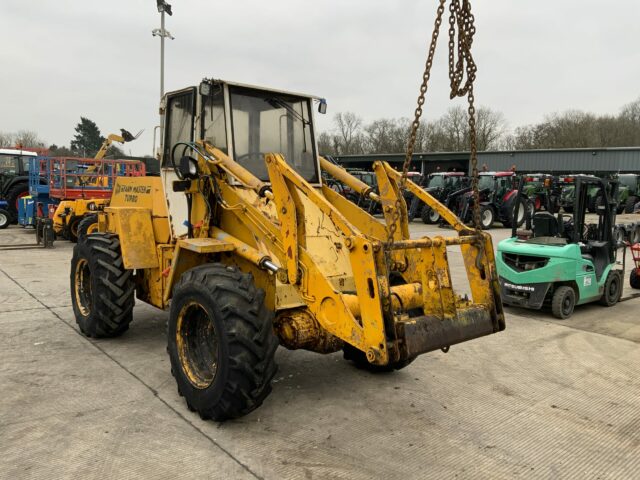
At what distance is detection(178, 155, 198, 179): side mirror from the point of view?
4469mm

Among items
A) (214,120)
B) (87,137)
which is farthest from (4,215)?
(87,137)

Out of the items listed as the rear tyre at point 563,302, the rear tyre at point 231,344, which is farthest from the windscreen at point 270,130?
the rear tyre at point 563,302

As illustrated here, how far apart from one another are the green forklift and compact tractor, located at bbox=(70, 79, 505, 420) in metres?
3.38

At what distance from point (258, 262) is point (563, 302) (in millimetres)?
5194

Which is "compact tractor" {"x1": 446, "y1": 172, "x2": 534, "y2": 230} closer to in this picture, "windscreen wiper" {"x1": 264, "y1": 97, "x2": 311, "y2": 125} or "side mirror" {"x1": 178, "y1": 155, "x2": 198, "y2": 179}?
"windscreen wiper" {"x1": 264, "y1": 97, "x2": 311, "y2": 125}

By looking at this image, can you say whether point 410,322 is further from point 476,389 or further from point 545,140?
point 545,140

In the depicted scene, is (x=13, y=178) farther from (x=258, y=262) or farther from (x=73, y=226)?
(x=258, y=262)

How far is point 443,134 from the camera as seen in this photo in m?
62.7

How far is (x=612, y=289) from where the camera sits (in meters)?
8.23

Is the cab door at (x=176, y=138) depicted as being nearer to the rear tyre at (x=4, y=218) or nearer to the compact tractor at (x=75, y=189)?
the compact tractor at (x=75, y=189)

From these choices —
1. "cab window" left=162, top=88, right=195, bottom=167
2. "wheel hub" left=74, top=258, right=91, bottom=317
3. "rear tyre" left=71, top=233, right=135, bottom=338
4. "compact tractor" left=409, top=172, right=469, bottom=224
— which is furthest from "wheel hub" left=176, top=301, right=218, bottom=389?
"compact tractor" left=409, top=172, right=469, bottom=224

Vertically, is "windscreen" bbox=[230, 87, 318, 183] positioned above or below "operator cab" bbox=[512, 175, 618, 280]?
above

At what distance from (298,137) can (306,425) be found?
280cm

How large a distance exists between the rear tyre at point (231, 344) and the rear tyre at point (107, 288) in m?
1.63
